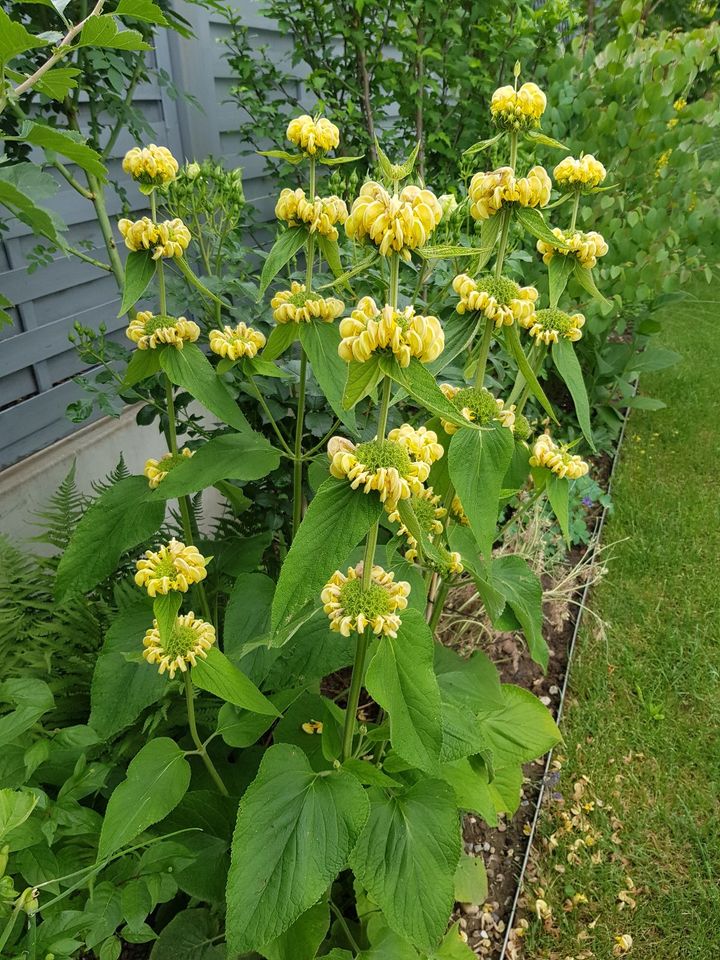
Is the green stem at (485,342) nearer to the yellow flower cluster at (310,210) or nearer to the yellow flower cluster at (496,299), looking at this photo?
the yellow flower cluster at (496,299)

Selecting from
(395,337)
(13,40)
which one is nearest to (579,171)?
(395,337)

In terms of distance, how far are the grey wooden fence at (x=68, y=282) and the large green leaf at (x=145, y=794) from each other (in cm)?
177

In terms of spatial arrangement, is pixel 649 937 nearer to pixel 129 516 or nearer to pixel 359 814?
pixel 359 814

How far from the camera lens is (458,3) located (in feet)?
11.2

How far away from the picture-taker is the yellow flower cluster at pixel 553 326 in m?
1.47

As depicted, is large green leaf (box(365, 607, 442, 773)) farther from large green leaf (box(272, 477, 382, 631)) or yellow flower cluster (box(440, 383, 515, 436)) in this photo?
yellow flower cluster (box(440, 383, 515, 436))

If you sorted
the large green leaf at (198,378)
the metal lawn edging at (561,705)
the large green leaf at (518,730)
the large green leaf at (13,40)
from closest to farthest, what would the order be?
the large green leaf at (13,40)
the large green leaf at (198,378)
the large green leaf at (518,730)
the metal lawn edging at (561,705)

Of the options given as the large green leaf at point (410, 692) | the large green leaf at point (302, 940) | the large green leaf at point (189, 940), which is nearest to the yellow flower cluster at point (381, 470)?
the large green leaf at point (410, 692)

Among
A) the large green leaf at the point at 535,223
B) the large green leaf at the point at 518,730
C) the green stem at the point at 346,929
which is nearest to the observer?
the large green leaf at the point at 535,223

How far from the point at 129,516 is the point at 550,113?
3.27 meters

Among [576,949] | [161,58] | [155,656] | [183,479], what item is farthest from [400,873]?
[161,58]

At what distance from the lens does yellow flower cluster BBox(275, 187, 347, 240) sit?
1343mm

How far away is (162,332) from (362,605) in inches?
28.0

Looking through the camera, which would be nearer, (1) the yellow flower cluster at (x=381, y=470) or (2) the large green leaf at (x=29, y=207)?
(2) the large green leaf at (x=29, y=207)
